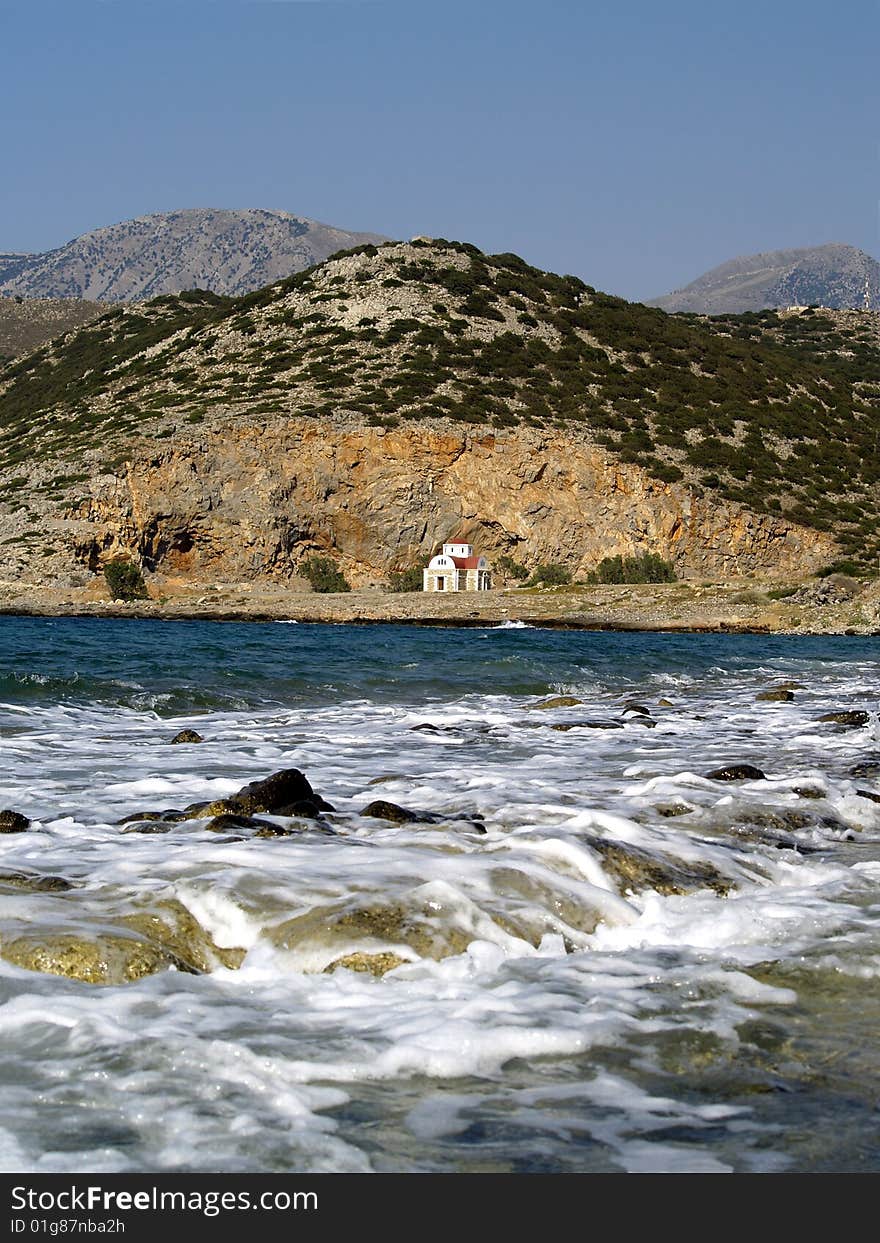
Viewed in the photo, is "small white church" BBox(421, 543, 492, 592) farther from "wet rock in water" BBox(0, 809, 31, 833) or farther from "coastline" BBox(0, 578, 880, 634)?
"wet rock in water" BBox(0, 809, 31, 833)

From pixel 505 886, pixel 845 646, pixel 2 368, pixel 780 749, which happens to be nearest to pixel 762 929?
pixel 505 886

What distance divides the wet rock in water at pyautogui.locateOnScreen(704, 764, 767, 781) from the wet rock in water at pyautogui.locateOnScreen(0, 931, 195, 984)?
6.83 metres

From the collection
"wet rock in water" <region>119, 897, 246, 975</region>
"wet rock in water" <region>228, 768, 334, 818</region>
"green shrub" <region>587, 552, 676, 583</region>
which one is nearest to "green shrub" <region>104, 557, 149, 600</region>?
"green shrub" <region>587, 552, 676, 583</region>

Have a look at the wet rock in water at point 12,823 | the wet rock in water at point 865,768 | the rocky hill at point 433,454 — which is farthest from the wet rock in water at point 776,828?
the rocky hill at point 433,454

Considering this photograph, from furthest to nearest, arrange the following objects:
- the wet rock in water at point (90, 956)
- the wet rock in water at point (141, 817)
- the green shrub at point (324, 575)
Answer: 1. the green shrub at point (324, 575)
2. the wet rock in water at point (141, 817)
3. the wet rock in water at point (90, 956)

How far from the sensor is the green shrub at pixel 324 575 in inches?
2477

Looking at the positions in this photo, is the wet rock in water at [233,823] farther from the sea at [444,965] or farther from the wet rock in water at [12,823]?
the wet rock in water at [12,823]

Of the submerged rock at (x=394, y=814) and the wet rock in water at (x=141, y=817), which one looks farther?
the submerged rock at (x=394, y=814)

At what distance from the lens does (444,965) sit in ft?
19.3

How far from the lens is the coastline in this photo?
50.0m

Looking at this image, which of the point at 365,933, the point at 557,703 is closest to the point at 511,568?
the point at 557,703

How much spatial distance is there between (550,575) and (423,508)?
7.51 metres

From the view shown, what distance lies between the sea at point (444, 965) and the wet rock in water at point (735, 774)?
4 cm
